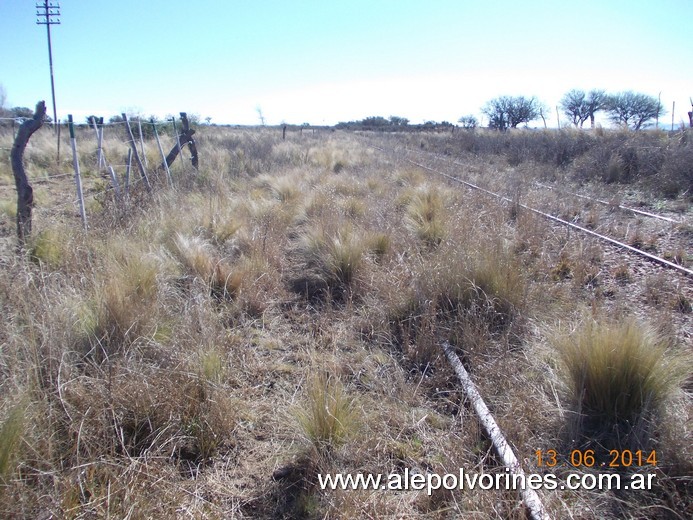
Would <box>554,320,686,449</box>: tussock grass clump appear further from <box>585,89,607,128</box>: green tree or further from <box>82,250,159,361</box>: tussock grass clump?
<box>585,89,607,128</box>: green tree

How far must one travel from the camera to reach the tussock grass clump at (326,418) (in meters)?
2.63

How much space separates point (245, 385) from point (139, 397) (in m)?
0.85

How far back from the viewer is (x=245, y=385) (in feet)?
11.2

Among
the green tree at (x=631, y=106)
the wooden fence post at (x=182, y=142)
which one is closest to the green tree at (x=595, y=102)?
the green tree at (x=631, y=106)

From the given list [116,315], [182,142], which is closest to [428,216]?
[116,315]

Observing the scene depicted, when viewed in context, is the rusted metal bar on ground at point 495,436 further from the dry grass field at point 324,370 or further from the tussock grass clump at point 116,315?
the tussock grass clump at point 116,315

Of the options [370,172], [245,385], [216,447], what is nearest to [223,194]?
[370,172]

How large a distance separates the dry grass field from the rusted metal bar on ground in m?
0.07

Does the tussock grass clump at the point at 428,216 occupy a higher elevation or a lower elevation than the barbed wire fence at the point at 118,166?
lower
